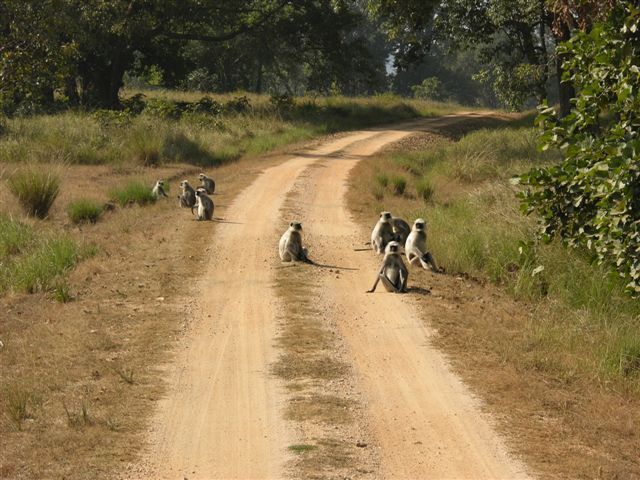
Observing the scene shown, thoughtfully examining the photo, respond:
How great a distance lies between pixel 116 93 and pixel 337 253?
3040 centimetres

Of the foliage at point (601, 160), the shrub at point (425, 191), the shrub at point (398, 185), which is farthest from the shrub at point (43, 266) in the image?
the shrub at point (425, 191)

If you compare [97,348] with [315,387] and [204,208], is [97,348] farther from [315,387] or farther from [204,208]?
[204,208]

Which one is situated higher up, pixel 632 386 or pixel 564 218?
pixel 564 218

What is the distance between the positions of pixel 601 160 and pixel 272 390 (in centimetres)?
550

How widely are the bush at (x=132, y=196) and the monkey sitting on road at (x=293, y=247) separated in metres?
7.85

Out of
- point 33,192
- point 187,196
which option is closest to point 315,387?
point 187,196

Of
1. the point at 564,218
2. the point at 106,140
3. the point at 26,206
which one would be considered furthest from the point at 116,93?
the point at 564,218

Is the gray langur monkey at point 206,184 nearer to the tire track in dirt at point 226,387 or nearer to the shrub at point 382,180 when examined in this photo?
the shrub at point 382,180

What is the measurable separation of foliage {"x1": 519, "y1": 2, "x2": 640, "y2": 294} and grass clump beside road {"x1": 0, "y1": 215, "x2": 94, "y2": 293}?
8.06 metres

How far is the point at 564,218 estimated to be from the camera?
535 inches

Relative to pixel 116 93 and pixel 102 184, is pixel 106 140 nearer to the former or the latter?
pixel 102 184

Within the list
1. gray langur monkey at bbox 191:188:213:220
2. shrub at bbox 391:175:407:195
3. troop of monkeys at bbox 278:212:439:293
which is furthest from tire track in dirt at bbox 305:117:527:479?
shrub at bbox 391:175:407:195

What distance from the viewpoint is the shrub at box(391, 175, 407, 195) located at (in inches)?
945

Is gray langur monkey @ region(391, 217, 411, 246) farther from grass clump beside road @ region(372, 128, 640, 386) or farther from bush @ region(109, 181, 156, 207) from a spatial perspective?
bush @ region(109, 181, 156, 207)
